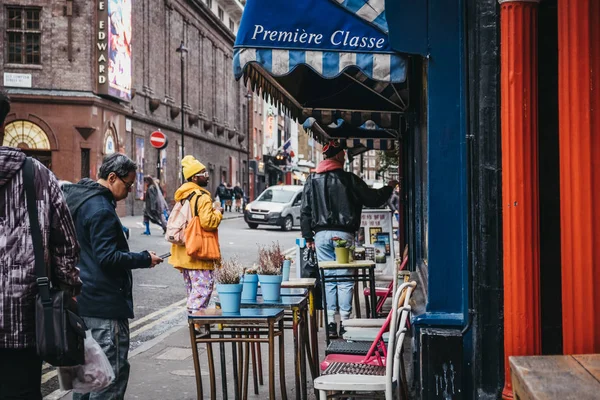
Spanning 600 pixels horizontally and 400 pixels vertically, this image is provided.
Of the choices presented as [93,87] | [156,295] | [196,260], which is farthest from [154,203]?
[196,260]

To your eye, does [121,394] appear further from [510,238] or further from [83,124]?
[83,124]

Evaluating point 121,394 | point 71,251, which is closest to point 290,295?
point 121,394

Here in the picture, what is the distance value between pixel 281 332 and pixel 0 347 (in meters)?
2.37

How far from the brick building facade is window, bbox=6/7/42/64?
4 centimetres

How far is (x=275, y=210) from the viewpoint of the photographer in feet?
98.2

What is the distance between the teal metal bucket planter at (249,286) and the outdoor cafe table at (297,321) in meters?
0.04

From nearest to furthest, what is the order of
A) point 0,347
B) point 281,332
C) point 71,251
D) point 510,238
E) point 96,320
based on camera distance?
1. point 0,347
2. point 71,251
3. point 510,238
4. point 96,320
5. point 281,332

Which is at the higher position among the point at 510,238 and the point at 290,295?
the point at 510,238

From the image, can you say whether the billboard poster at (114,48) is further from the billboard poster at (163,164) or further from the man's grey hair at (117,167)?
the man's grey hair at (117,167)

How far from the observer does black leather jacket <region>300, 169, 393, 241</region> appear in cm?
844

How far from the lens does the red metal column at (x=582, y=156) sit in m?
3.62

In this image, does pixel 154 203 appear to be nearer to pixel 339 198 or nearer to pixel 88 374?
pixel 339 198

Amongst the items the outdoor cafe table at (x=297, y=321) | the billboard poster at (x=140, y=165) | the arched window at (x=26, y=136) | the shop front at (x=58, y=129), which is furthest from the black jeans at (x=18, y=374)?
the billboard poster at (x=140, y=165)

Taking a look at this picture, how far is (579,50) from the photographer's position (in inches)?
142
